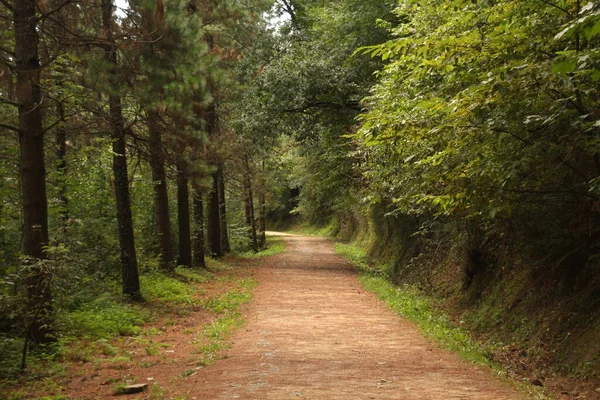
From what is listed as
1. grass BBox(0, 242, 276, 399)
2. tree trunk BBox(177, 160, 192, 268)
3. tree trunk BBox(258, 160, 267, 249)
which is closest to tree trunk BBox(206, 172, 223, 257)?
tree trunk BBox(177, 160, 192, 268)

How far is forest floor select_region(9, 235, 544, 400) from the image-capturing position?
22.0 feet

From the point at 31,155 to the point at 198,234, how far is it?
12097mm

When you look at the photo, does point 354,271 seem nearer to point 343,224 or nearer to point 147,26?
point 147,26

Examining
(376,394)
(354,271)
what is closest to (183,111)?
(376,394)

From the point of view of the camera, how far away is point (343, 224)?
47.5 metres

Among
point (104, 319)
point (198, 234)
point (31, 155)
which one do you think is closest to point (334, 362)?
point (104, 319)

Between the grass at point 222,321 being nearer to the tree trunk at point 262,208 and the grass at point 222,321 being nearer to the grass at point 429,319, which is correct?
the grass at point 429,319

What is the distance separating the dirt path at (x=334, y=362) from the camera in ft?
21.7

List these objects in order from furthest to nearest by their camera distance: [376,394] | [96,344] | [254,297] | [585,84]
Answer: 1. [254,297]
2. [96,344]
3. [376,394]
4. [585,84]

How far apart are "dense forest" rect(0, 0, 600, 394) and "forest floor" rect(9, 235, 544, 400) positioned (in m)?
1.30

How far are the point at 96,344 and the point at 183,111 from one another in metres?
4.85

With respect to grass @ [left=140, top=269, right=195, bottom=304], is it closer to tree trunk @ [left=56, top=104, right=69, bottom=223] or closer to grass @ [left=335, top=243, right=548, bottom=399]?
tree trunk @ [left=56, top=104, right=69, bottom=223]

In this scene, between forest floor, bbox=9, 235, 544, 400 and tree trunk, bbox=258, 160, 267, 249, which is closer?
forest floor, bbox=9, 235, 544, 400

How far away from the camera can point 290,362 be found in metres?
8.05
